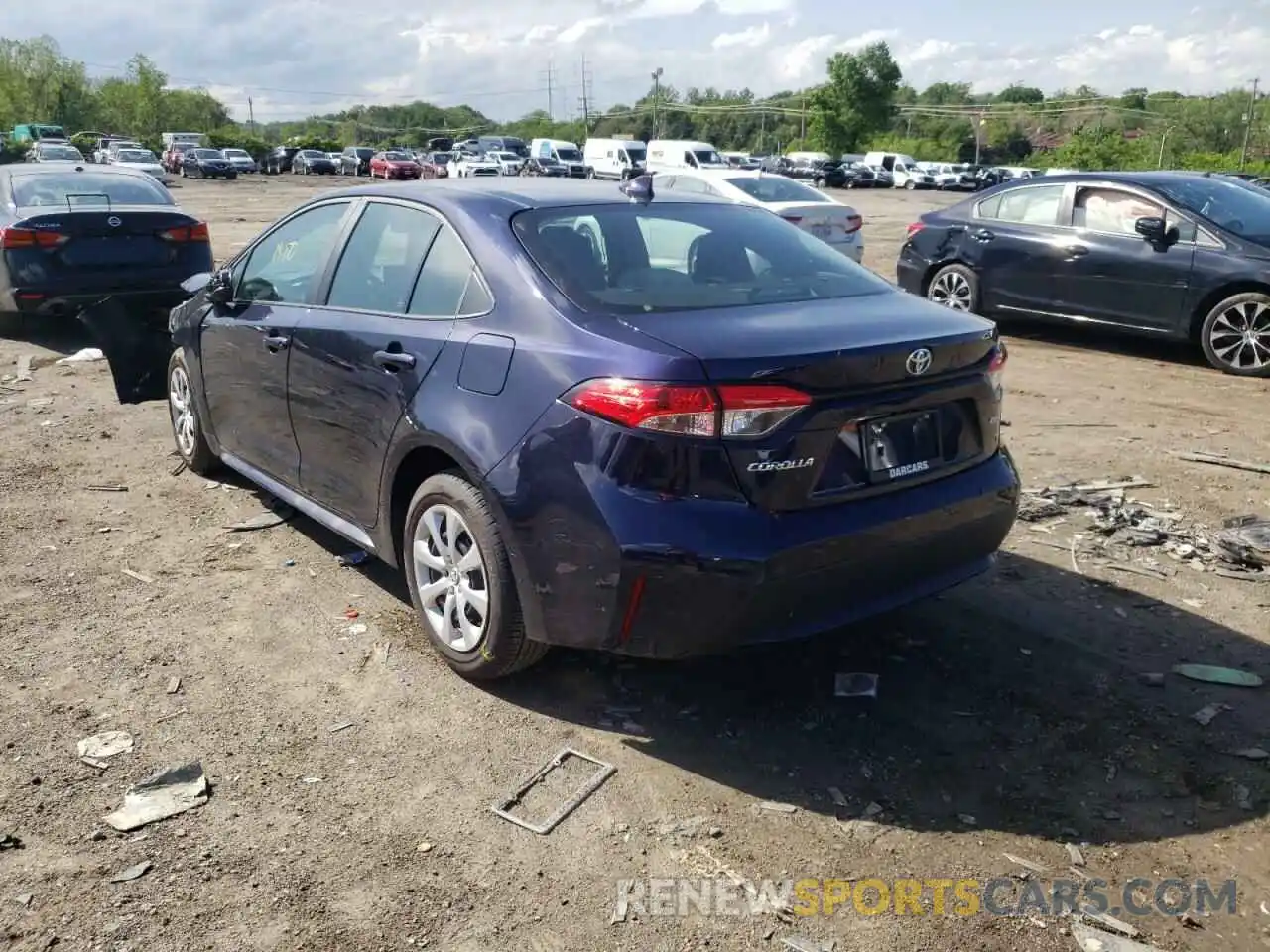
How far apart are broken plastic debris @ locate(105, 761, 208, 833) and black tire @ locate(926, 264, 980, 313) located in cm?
901

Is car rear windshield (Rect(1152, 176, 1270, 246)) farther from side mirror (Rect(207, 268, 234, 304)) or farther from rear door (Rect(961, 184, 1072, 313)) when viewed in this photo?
side mirror (Rect(207, 268, 234, 304))

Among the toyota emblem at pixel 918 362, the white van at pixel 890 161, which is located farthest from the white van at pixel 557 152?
the toyota emblem at pixel 918 362

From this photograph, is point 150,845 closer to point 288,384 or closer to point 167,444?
point 288,384

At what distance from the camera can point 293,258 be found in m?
5.04

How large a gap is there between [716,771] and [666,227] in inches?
82.9

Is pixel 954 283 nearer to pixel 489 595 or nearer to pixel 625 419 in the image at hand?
pixel 489 595

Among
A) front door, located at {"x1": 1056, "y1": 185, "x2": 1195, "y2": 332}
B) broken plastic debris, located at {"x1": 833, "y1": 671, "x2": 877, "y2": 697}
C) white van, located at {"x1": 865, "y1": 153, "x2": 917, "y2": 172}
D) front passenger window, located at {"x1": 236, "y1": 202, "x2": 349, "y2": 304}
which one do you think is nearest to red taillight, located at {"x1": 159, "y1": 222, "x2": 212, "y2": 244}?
front passenger window, located at {"x1": 236, "y1": 202, "x2": 349, "y2": 304}

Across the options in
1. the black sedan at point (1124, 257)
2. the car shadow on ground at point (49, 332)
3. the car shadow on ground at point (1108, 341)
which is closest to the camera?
the black sedan at point (1124, 257)

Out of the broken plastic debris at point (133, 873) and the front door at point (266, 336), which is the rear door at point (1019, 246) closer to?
the front door at point (266, 336)

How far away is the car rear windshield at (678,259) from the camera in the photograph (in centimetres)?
371

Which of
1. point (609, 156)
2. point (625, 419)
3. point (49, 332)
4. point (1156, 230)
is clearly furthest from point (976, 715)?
point (609, 156)

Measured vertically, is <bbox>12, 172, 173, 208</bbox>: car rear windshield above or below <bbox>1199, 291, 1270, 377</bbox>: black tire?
above

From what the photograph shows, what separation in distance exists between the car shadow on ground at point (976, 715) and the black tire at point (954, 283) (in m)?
6.62

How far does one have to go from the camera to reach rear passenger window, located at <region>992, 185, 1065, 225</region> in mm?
10383
